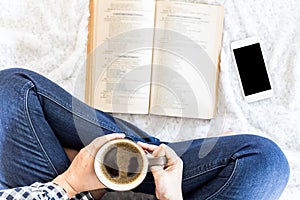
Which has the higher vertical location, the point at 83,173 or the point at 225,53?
the point at 225,53

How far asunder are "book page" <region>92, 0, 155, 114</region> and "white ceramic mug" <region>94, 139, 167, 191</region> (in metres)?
0.31

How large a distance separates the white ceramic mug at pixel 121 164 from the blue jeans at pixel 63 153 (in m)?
0.10

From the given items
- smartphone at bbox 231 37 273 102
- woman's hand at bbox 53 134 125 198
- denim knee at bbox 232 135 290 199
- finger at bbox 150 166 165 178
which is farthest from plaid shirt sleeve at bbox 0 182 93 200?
smartphone at bbox 231 37 273 102

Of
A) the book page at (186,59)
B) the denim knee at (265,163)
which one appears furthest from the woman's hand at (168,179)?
the book page at (186,59)

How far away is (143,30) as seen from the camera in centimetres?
95

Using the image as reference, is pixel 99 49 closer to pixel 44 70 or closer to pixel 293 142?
pixel 44 70

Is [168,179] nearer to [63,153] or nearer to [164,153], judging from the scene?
[164,153]

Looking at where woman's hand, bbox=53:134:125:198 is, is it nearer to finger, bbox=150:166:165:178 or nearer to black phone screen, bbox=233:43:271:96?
finger, bbox=150:166:165:178

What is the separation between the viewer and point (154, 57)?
0.95 m

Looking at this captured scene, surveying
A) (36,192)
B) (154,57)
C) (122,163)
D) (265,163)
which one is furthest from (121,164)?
(154,57)

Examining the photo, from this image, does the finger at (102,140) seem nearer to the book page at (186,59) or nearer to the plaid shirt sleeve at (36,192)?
the plaid shirt sleeve at (36,192)

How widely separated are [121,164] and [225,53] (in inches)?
16.5

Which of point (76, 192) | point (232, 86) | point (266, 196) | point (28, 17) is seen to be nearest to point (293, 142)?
point (232, 86)

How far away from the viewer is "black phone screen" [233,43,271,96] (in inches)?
38.0
